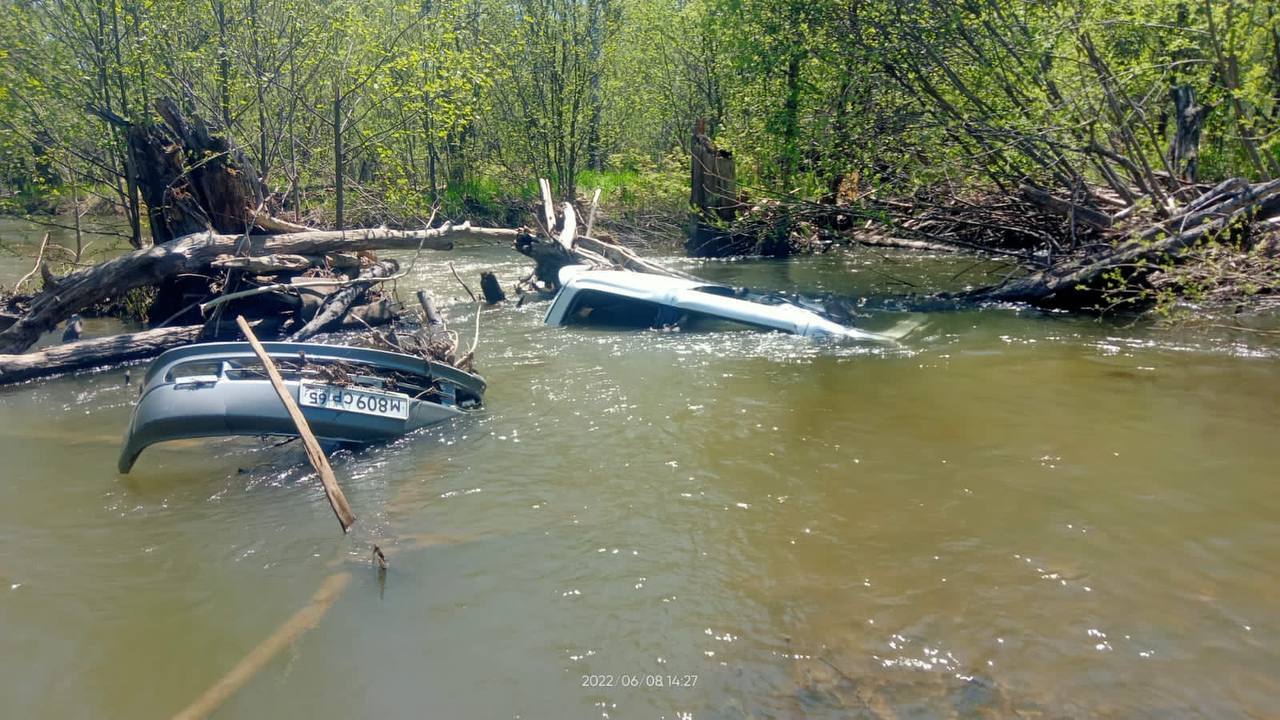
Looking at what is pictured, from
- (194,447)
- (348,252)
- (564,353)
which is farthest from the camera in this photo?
(348,252)

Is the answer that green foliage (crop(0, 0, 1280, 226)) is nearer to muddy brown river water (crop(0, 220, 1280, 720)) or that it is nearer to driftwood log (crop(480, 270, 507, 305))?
driftwood log (crop(480, 270, 507, 305))

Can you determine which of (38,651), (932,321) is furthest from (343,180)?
(38,651)

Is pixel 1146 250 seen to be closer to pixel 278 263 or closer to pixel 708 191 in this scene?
pixel 708 191

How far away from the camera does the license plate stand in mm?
6762

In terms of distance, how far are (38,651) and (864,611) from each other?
4.17 meters

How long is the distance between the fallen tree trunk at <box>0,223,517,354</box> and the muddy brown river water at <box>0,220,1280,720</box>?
165cm

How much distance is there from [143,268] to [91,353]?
3.76 feet

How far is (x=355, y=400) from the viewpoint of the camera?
7.02m

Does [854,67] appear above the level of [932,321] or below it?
above

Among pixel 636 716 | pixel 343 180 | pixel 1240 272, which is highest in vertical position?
pixel 343 180

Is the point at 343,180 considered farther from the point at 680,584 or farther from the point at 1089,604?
the point at 1089,604

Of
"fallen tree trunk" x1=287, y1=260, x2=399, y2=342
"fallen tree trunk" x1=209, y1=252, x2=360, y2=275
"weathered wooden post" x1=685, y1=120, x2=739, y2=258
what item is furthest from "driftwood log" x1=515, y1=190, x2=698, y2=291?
"weathered wooden post" x1=685, y1=120, x2=739, y2=258

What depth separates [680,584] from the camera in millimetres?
4988

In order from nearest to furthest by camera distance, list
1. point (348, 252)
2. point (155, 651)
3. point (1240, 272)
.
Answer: point (155, 651)
point (1240, 272)
point (348, 252)
